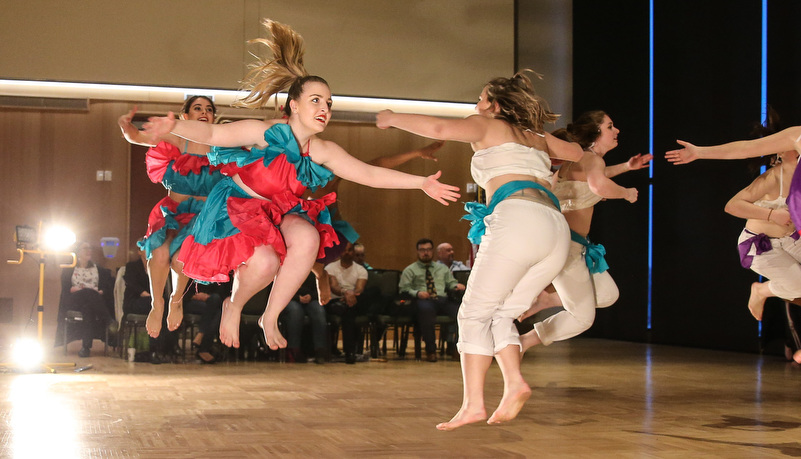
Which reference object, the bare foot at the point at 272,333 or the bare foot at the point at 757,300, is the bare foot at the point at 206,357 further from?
the bare foot at the point at 757,300

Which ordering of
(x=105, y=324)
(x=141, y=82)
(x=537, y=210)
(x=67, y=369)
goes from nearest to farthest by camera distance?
(x=537, y=210), (x=67, y=369), (x=105, y=324), (x=141, y=82)

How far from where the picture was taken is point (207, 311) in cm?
804

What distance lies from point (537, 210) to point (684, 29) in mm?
7493

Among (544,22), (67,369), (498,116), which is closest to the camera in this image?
(498,116)

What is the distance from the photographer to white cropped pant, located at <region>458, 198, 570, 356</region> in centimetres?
328

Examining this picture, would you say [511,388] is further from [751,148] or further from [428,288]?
[428,288]

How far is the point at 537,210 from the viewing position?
331cm

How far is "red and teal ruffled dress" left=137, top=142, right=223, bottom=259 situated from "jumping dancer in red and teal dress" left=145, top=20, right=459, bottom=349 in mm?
489

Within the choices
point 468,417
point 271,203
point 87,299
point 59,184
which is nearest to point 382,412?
point 468,417

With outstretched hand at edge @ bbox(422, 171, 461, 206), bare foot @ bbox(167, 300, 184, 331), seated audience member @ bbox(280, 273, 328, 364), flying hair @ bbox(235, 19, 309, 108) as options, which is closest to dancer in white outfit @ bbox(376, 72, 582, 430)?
outstretched hand at edge @ bbox(422, 171, 461, 206)

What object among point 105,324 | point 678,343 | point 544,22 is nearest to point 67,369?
point 105,324

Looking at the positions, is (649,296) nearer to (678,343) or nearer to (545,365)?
(678,343)

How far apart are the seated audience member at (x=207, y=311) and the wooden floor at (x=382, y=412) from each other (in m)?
0.34

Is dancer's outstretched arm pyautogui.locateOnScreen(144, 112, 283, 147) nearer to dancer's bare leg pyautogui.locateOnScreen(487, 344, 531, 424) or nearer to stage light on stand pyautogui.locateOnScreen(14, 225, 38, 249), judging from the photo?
dancer's bare leg pyautogui.locateOnScreen(487, 344, 531, 424)
